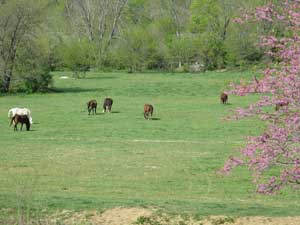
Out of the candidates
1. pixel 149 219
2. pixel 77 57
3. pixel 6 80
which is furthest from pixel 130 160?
pixel 77 57

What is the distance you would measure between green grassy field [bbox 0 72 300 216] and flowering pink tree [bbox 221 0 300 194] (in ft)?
4.69

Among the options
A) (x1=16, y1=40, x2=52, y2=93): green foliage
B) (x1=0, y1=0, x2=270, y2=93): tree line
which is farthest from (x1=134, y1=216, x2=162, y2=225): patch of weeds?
(x1=16, y1=40, x2=52, y2=93): green foliage

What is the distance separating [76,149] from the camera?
25984 millimetres

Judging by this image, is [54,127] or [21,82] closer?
[54,127]

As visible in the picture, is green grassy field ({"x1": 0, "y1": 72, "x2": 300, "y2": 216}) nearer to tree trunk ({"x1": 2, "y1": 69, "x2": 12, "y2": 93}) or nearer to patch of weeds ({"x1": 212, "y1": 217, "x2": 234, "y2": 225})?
patch of weeds ({"x1": 212, "y1": 217, "x2": 234, "y2": 225})

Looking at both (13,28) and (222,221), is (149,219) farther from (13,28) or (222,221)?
(13,28)

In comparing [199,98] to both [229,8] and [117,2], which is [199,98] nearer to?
[229,8]

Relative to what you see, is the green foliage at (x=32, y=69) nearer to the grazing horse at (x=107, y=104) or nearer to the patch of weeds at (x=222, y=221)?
the grazing horse at (x=107, y=104)

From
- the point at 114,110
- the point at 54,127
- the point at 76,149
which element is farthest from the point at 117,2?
the point at 76,149

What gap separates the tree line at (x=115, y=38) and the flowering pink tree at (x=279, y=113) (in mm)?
42840

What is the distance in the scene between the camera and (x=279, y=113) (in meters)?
10.8

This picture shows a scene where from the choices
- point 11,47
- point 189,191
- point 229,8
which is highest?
point 229,8

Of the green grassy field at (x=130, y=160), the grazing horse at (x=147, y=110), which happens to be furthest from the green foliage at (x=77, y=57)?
the grazing horse at (x=147, y=110)

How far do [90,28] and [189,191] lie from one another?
9441cm
